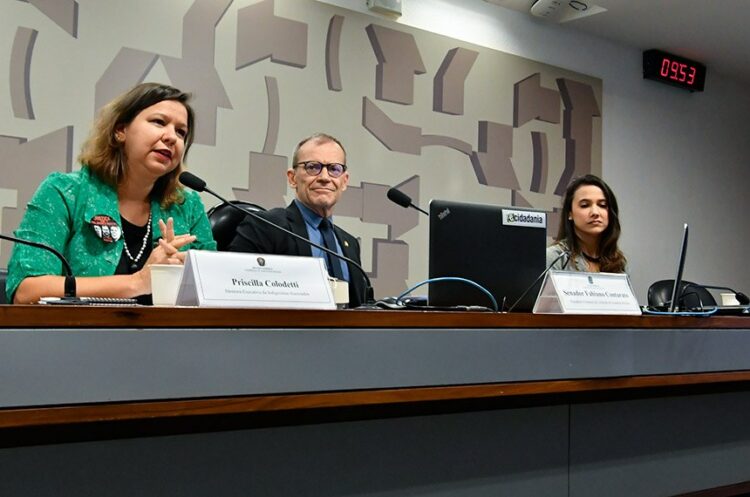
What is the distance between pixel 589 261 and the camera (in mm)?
2854

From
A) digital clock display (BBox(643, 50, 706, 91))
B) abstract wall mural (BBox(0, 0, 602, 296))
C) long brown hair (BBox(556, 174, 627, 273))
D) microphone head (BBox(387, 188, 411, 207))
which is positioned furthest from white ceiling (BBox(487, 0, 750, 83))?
microphone head (BBox(387, 188, 411, 207))

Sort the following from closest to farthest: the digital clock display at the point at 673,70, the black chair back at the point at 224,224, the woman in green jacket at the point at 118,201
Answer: the woman in green jacket at the point at 118,201 < the black chair back at the point at 224,224 < the digital clock display at the point at 673,70

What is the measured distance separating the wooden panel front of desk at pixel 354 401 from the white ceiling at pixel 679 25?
9.18ft

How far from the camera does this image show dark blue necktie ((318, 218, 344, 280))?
2350mm

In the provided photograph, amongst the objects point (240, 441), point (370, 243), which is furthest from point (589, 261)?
point (240, 441)

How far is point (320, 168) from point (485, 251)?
1.05m

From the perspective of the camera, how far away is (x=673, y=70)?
15.1 feet

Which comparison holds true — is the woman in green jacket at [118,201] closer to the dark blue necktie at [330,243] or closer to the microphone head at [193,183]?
the microphone head at [193,183]

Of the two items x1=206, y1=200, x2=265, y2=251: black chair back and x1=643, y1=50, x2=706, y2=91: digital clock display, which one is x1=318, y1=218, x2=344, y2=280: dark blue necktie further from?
x1=643, y1=50, x2=706, y2=91: digital clock display

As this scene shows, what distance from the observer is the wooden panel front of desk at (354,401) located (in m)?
0.84

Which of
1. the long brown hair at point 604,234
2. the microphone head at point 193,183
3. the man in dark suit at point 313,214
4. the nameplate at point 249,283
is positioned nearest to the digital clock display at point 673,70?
the long brown hair at point 604,234

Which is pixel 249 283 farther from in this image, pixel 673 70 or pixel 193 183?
pixel 673 70

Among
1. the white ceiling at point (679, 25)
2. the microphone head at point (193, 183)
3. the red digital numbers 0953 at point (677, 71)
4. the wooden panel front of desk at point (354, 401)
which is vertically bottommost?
the wooden panel front of desk at point (354, 401)

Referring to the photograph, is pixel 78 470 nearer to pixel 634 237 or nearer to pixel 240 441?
pixel 240 441
